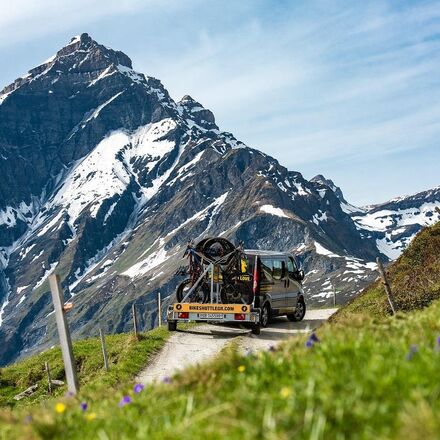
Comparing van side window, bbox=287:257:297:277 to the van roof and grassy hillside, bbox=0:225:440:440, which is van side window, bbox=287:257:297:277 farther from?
grassy hillside, bbox=0:225:440:440

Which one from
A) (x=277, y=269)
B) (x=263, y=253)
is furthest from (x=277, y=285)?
(x=263, y=253)

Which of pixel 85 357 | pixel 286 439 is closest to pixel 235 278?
pixel 85 357

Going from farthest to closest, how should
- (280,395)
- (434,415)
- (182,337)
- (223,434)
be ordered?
(182,337)
(280,395)
(223,434)
(434,415)

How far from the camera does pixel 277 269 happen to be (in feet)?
92.5

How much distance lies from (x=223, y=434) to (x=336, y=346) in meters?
1.82

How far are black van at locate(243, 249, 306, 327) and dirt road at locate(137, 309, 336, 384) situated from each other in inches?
25.7

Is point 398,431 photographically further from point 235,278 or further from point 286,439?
point 235,278

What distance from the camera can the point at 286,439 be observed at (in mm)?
3396

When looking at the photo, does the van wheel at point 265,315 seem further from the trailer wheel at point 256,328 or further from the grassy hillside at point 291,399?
the grassy hillside at point 291,399

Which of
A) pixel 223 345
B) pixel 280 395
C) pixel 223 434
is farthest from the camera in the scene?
pixel 223 345

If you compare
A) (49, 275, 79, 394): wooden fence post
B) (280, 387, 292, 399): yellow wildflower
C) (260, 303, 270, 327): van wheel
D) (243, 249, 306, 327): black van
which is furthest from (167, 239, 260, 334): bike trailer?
(280, 387, 292, 399): yellow wildflower

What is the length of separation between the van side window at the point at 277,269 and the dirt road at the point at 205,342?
7.23ft

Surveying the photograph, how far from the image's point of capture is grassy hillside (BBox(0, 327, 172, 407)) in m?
21.6

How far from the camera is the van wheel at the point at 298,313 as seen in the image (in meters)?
30.2
